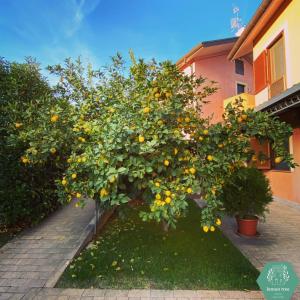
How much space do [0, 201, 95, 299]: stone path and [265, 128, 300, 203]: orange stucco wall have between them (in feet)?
20.4

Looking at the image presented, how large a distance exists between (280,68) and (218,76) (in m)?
9.10

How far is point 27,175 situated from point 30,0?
14.9 ft

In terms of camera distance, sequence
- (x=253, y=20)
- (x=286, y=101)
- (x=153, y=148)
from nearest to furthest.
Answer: (x=153, y=148), (x=286, y=101), (x=253, y=20)

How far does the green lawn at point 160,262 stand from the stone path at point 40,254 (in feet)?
0.91

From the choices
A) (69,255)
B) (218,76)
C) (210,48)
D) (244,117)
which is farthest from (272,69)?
(69,255)

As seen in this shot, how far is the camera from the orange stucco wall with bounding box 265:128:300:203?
8125 mm

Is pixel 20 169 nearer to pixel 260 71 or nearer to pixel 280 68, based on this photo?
pixel 280 68

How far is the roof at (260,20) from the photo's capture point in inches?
337

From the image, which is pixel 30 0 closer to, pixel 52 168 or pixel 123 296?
pixel 52 168

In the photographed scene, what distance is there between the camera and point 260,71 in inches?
410

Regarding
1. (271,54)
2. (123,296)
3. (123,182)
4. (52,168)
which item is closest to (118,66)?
(52,168)

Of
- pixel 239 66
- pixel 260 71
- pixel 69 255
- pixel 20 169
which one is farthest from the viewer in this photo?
pixel 239 66

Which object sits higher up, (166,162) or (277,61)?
(277,61)

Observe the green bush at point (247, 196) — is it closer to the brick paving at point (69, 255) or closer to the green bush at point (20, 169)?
the brick paving at point (69, 255)
